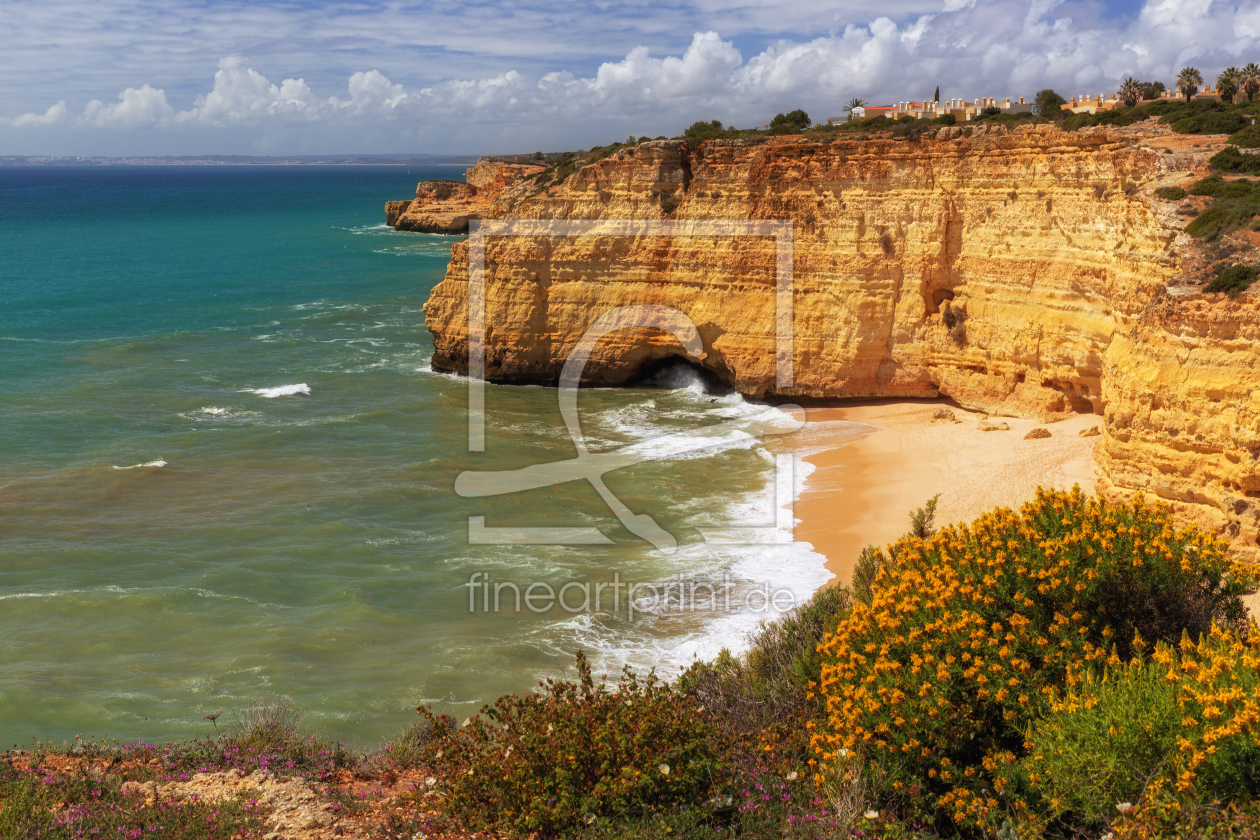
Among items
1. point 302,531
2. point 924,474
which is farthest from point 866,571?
point 302,531

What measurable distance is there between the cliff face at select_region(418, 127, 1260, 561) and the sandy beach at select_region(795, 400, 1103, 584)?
168 cm

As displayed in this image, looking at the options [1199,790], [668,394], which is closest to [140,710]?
[1199,790]

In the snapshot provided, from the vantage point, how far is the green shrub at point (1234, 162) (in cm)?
1850

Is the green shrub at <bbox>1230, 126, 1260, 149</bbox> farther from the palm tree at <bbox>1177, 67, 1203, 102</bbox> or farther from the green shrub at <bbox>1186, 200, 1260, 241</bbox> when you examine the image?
the palm tree at <bbox>1177, 67, 1203, 102</bbox>

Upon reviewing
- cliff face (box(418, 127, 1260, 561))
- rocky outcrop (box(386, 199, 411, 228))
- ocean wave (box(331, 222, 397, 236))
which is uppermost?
rocky outcrop (box(386, 199, 411, 228))

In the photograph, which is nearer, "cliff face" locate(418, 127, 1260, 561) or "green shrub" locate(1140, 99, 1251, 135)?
"cliff face" locate(418, 127, 1260, 561)

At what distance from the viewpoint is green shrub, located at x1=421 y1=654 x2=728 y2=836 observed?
22.6ft

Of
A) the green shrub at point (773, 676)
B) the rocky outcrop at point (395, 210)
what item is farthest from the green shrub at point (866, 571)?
the rocky outcrop at point (395, 210)

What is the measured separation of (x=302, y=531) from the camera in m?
19.3

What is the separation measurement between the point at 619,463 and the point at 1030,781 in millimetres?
16924

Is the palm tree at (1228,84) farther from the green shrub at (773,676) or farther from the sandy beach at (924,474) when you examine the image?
the green shrub at (773,676)

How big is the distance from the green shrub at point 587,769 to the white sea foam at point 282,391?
999 inches

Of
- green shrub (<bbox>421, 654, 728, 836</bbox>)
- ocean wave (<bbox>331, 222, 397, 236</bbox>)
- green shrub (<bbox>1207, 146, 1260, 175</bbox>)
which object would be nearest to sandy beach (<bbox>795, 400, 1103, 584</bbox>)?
green shrub (<bbox>1207, 146, 1260, 175</bbox>)

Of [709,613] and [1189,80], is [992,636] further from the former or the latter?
[1189,80]
